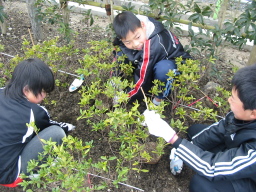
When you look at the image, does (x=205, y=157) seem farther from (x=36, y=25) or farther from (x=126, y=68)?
(x=36, y=25)

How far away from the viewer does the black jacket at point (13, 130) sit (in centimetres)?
178

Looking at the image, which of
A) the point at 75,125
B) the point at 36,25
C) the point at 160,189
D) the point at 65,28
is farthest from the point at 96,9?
the point at 160,189

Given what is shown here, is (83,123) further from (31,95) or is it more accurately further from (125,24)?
(125,24)

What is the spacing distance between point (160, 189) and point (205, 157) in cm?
60

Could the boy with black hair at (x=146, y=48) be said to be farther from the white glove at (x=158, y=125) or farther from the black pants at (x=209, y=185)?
the black pants at (x=209, y=185)

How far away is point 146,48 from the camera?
2521 mm

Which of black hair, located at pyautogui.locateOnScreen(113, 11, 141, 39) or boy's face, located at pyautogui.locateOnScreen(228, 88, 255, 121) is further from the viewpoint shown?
black hair, located at pyautogui.locateOnScreen(113, 11, 141, 39)

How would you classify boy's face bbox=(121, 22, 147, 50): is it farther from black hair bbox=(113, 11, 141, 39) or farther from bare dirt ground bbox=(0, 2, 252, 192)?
bare dirt ground bbox=(0, 2, 252, 192)

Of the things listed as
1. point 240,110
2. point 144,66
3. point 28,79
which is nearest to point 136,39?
point 144,66

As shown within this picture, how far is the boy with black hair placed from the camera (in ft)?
7.98

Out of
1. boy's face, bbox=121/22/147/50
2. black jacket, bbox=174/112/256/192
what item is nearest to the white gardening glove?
black jacket, bbox=174/112/256/192

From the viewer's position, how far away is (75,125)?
8.48 ft

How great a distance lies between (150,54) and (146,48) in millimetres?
74

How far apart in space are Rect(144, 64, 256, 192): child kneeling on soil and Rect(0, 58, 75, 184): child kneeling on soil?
2.76 feet
